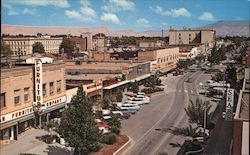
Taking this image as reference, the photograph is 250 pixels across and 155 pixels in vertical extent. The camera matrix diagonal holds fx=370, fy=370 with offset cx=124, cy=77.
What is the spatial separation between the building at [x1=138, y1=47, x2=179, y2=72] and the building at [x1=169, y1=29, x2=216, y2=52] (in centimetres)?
4309

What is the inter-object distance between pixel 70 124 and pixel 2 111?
5081 mm

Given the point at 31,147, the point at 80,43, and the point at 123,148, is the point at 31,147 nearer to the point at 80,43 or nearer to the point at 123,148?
the point at 123,148

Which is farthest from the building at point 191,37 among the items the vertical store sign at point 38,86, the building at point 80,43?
the vertical store sign at point 38,86

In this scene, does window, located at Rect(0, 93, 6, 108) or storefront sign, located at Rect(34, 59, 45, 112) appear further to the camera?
storefront sign, located at Rect(34, 59, 45, 112)

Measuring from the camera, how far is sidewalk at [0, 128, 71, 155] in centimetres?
2050

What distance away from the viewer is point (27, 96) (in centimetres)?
2384

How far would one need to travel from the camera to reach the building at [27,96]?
2181 centimetres

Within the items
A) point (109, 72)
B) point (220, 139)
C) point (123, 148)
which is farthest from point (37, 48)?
point (220, 139)

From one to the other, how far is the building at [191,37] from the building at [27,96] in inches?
3529

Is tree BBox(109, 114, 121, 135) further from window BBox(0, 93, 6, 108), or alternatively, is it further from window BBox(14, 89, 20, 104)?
window BBox(0, 93, 6, 108)

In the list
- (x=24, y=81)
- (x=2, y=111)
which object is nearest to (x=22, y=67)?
(x=24, y=81)

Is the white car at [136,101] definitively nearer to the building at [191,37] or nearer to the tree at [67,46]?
the tree at [67,46]

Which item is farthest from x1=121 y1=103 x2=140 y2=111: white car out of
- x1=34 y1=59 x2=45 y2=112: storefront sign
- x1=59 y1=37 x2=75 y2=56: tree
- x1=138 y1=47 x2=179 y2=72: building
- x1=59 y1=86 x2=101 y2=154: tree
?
x1=59 y1=37 x2=75 y2=56: tree

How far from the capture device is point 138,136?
24.9 meters
